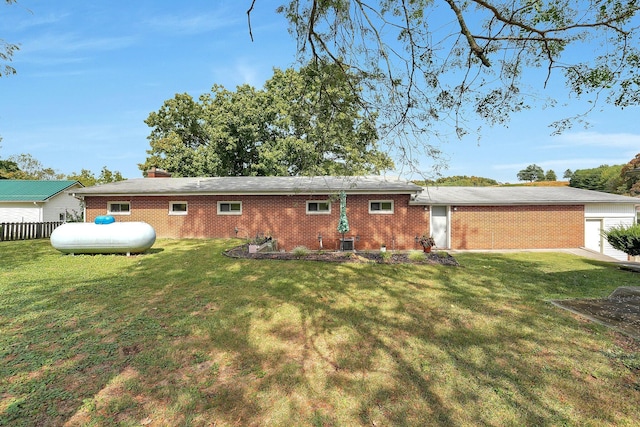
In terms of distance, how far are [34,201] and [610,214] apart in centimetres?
3395

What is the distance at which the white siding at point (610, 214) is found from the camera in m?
14.5

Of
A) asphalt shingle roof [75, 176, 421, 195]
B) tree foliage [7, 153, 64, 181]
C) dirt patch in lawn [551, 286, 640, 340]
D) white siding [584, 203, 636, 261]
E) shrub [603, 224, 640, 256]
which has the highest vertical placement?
tree foliage [7, 153, 64, 181]

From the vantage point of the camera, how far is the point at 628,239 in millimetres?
9539

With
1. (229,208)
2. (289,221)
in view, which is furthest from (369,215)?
(229,208)

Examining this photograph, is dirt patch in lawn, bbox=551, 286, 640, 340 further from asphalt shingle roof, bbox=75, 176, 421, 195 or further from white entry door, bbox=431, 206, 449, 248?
white entry door, bbox=431, 206, 449, 248

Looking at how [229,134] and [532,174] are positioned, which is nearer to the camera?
[229,134]

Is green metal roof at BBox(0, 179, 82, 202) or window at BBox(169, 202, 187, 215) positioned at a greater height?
green metal roof at BBox(0, 179, 82, 202)

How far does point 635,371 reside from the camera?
341 cm

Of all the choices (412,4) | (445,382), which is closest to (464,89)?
(412,4)

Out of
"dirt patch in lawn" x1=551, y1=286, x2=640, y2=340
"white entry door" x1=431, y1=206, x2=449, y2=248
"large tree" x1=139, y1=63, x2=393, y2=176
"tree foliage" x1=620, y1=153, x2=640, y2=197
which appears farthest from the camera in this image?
"tree foliage" x1=620, y1=153, x2=640, y2=197

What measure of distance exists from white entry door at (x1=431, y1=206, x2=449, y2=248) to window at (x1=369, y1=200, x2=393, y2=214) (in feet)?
7.70

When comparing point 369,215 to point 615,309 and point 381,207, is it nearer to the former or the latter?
point 381,207

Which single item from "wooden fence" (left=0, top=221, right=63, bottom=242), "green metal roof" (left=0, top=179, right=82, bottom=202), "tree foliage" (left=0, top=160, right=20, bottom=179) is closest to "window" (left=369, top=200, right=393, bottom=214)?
"wooden fence" (left=0, top=221, right=63, bottom=242)

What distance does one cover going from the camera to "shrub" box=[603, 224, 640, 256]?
9367 mm
